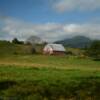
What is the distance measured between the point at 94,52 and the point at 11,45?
41790 mm

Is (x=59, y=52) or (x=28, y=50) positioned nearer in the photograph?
(x=28, y=50)

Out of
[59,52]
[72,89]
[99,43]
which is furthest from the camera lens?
[59,52]

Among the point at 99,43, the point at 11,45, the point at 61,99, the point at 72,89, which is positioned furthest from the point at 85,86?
the point at 11,45

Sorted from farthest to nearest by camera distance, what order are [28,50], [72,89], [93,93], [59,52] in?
[59,52], [28,50], [72,89], [93,93]

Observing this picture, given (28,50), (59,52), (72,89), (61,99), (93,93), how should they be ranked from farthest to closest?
(59,52) → (28,50) → (72,89) → (93,93) → (61,99)

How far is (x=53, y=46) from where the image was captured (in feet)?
380

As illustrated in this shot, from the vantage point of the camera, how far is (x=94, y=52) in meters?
78.9

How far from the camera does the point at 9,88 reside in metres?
19.2

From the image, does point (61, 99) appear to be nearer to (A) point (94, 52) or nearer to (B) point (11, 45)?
(A) point (94, 52)

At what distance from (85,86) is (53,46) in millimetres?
95842

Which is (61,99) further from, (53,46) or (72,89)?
(53,46)

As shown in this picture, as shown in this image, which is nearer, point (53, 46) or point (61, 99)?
point (61, 99)

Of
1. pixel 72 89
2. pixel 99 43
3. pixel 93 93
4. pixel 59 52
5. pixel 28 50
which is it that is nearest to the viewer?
pixel 93 93

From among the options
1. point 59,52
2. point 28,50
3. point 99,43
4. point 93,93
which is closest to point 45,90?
point 93,93
